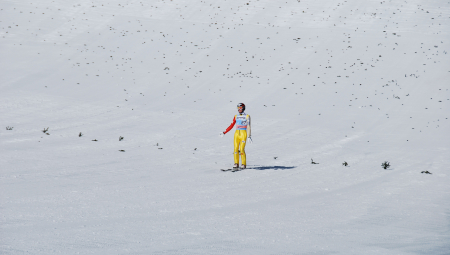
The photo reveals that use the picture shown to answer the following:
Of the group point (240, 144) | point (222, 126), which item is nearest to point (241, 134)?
point (240, 144)

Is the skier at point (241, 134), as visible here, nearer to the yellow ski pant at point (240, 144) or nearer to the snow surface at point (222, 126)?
the yellow ski pant at point (240, 144)

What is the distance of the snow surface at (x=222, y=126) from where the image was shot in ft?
24.0

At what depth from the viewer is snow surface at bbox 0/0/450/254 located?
24.0 ft

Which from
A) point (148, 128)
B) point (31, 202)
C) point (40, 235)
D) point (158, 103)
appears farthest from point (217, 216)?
point (158, 103)

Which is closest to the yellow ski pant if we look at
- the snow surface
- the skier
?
the skier

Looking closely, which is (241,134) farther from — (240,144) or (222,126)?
(222,126)

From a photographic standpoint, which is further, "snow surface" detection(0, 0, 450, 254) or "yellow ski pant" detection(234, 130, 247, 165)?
"yellow ski pant" detection(234, 130, 247, 165)

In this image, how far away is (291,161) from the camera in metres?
14.3

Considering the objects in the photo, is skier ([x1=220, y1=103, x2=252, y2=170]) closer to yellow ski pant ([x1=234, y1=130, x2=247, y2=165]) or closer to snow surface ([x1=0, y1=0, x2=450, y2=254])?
yellow ski pant ([x1=234, y1=130, x2=247, y2=165])

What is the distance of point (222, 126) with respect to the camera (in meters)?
19.8

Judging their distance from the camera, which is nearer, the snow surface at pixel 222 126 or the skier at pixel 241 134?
the snow surface at pixel 222 126

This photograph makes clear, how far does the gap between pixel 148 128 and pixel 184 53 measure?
14795 millimetres

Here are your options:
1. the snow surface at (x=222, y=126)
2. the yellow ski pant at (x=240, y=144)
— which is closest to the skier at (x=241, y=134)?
the yellow ski pant at (x=240, y=144)

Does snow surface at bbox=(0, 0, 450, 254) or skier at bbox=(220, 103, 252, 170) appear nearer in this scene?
snow surface at bbox=(0, 0, 450, 254)
